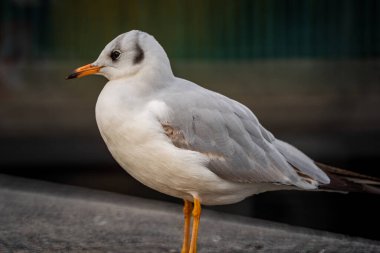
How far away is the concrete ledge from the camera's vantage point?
13.7ft

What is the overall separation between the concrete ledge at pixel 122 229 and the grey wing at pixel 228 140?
0.51m

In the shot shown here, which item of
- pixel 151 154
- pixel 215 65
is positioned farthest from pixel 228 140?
pixel 215 65

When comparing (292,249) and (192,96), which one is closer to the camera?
(192,96)

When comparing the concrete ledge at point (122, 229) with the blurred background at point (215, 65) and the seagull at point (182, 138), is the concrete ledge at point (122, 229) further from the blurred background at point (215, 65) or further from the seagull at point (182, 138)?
the blurred background at point (215, 65)

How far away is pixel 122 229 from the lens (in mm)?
4508

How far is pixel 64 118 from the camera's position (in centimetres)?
873

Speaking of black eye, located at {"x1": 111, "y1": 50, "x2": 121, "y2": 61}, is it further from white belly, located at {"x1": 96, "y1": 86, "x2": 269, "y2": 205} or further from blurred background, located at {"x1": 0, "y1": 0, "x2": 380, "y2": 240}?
blurred background, located at {"x1": 0, "y1": 0, "x2": 380, "y2": 240}

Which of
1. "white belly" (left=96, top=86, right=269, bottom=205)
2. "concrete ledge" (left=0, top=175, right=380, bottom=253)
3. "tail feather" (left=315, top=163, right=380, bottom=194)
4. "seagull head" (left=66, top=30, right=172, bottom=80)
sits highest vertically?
"seagull head" (left=66, top=30, right=172, bottom=80)

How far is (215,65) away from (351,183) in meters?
5.17

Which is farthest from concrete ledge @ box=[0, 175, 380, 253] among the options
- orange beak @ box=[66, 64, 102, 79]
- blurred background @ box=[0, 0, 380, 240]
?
blurred background @ box=[0, 0, 380, 240]

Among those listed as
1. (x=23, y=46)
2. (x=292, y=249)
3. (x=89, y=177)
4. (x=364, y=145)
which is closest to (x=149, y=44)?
(x=292, y=249)

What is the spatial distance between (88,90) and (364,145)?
2678 mm

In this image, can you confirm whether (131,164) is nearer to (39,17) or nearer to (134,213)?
(134,213)

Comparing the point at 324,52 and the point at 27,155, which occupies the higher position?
the point at 324,52
